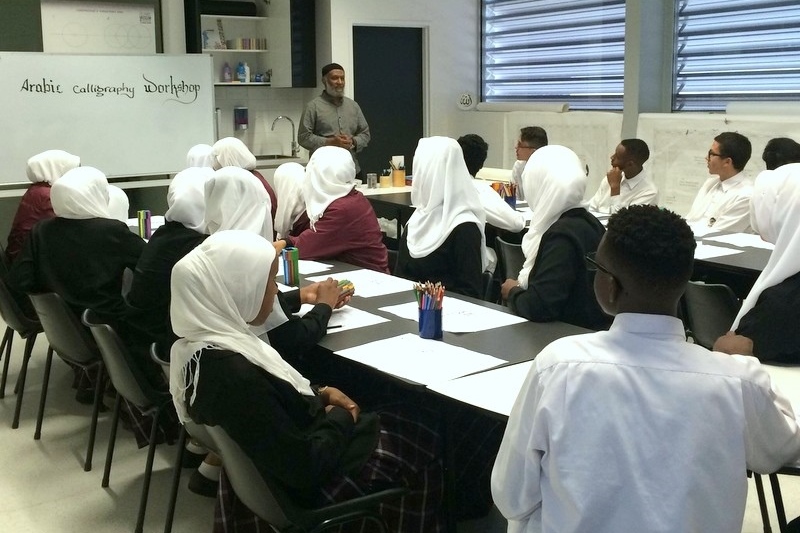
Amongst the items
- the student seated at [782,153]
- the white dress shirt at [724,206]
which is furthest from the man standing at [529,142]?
the student seated at [782,153]

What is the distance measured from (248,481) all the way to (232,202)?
174cm

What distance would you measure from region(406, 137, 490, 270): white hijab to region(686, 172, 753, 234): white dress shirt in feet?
5.55

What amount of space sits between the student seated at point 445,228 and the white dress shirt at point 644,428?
7.66 ft

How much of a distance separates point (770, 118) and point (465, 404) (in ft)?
16.0

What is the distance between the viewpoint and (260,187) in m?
3.84

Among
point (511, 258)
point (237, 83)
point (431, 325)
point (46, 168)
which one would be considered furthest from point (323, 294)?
point (237, 83)

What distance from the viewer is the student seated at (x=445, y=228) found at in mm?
3916

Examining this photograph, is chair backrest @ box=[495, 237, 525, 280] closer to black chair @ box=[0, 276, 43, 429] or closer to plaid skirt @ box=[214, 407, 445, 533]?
plaid skirt @ box=[214, 407, 445, 533]

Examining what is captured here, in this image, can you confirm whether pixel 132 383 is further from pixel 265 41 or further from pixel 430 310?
pixel 265 41

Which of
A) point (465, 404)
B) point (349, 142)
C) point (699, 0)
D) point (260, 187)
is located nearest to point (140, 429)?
point (260, 187)

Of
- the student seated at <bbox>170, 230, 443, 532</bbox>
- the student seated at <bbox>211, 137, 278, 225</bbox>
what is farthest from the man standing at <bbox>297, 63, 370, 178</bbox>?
the student seated at <bbox>170, 230, 443, 532</bbox>

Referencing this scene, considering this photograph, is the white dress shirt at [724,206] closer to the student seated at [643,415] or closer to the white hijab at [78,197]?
the white hijab at [78,197]

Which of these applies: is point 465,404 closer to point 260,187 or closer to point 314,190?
point 260,187

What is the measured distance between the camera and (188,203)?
358 centimetres
